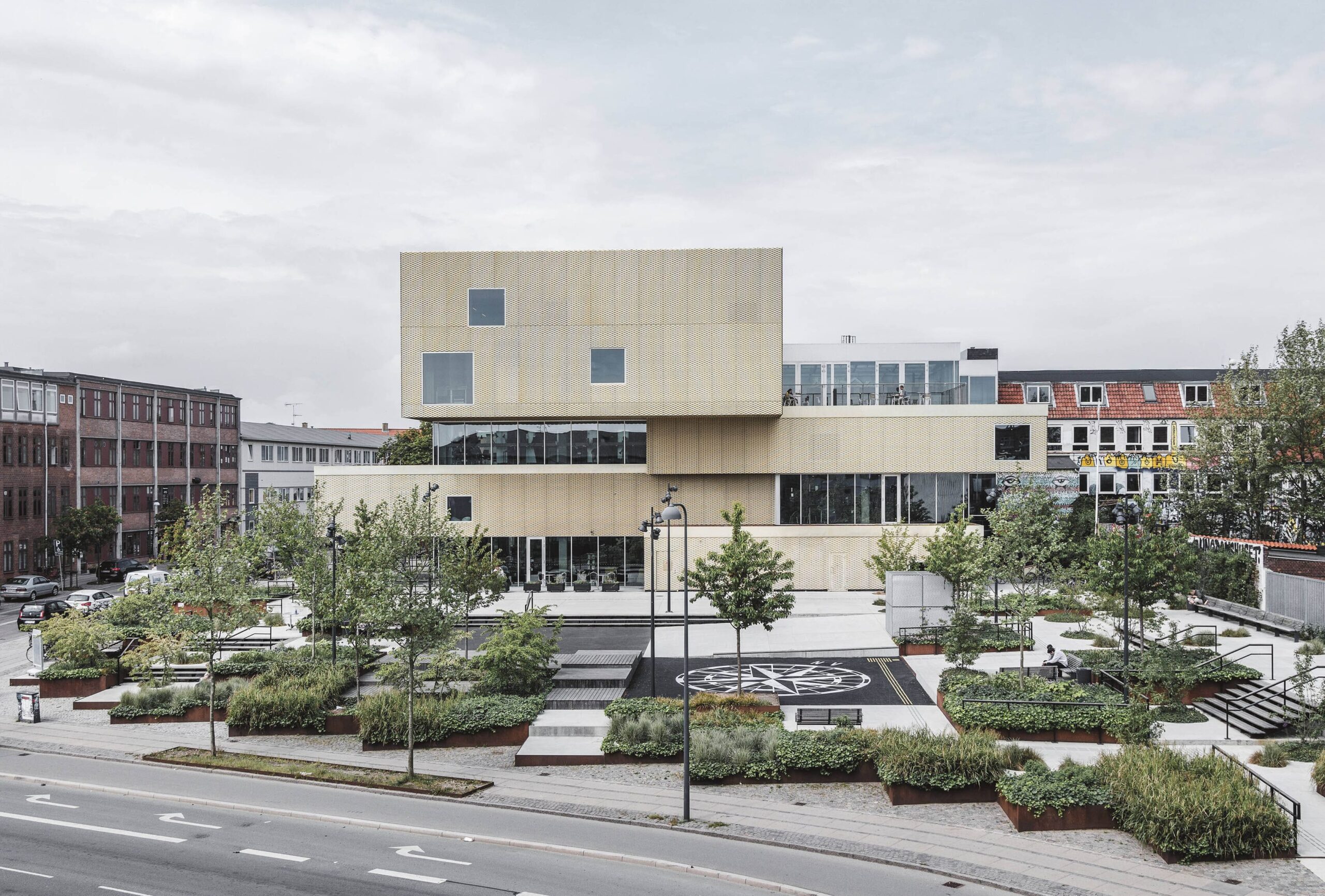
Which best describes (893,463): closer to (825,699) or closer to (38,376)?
(825,699)

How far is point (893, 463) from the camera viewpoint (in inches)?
1887

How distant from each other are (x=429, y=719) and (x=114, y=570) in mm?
47794

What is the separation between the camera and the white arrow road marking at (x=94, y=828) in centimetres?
1859

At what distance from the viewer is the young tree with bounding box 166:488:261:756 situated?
25.4 meters

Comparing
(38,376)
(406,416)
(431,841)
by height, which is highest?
(38,376)

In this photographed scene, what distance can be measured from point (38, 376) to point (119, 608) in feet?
132

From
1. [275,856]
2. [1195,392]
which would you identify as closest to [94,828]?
[275,856]

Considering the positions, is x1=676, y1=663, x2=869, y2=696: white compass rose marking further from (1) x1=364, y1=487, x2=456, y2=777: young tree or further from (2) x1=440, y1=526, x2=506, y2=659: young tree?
(1) x1=364, y1=487, x2=456, y2=777: young tree

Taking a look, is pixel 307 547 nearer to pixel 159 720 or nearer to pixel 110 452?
pixel 159 720

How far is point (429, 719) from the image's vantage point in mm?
24844

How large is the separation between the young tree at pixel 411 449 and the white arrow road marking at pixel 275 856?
6170 centimetres

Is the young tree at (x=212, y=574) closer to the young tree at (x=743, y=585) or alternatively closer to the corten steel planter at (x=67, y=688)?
the corten steel planter at (x=67, y=688)

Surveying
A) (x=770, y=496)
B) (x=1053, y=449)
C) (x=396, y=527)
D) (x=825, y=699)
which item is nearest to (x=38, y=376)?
(x=770, y=496)

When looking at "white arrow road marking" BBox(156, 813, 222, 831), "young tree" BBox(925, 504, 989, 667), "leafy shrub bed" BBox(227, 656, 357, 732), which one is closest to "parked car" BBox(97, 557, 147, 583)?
"leafy shrub bed" BBox(227, 656, 357, 732)
